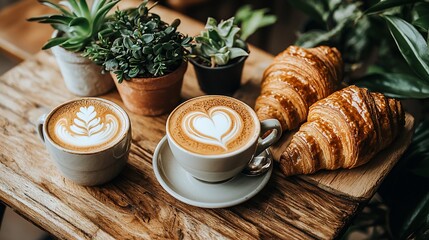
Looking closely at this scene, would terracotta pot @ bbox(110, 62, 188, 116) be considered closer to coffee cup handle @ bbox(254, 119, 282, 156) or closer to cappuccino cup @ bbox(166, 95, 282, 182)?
cappuccino cup @ bbox(166, 95, 282, 182)

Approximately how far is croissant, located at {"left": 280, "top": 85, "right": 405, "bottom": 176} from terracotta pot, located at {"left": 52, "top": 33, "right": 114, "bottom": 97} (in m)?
0.53

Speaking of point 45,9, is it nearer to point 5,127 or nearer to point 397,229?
point 5,127

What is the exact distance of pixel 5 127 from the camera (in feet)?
4.02

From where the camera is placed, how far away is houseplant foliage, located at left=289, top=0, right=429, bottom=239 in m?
1.18

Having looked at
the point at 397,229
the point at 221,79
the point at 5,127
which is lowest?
the point at 397,229

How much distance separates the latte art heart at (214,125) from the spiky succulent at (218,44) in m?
0.21

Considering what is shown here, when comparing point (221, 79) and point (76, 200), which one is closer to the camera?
point (76, 200)

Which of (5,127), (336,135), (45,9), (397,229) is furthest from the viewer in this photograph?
(45,9)

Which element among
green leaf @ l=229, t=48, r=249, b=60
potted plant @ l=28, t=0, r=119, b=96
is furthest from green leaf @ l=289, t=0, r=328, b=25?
potted plant @ l=28, t=0, r=119, b=96

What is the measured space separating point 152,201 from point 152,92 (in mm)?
282

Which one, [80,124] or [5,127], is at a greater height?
[80,124]

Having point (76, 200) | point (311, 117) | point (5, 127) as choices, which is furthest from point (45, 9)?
point (311, 117)

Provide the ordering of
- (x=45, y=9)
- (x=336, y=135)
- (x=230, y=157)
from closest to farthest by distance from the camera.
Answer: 1. (x=230, y=157)
2. (x=336, y=135)
3. (x=45, y=9)

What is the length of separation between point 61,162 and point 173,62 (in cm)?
35
